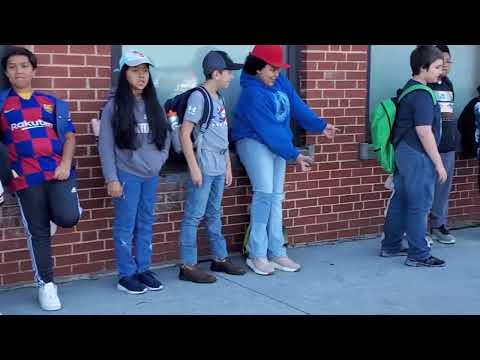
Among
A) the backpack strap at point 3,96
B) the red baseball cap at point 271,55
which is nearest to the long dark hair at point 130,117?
the backpack strap at point 3,96

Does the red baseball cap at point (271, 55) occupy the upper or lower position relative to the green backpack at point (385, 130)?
upper

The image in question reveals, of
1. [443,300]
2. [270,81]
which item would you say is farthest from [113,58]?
[443,300]

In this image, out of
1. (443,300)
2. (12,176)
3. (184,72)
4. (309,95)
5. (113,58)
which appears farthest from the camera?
(309,95)

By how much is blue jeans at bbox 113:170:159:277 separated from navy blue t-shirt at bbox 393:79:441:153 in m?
2.14

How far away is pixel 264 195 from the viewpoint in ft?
17.9

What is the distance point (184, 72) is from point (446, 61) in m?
2.49

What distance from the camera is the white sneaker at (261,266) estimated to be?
5446mm

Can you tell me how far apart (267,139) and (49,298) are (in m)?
2.01

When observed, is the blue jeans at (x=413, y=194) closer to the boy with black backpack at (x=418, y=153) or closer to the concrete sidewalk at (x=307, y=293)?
the boy with black backpack at (x=418, y=153)

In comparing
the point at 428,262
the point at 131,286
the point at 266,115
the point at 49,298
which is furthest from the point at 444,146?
the point at 49,298

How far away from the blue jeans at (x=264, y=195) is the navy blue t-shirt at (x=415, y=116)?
3.43ft

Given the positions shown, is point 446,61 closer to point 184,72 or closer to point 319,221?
point 319,221

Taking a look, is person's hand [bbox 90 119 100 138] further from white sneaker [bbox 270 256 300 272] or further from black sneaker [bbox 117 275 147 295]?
white sneaker [bbox 270 256 300 272]

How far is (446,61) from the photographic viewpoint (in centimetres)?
633
